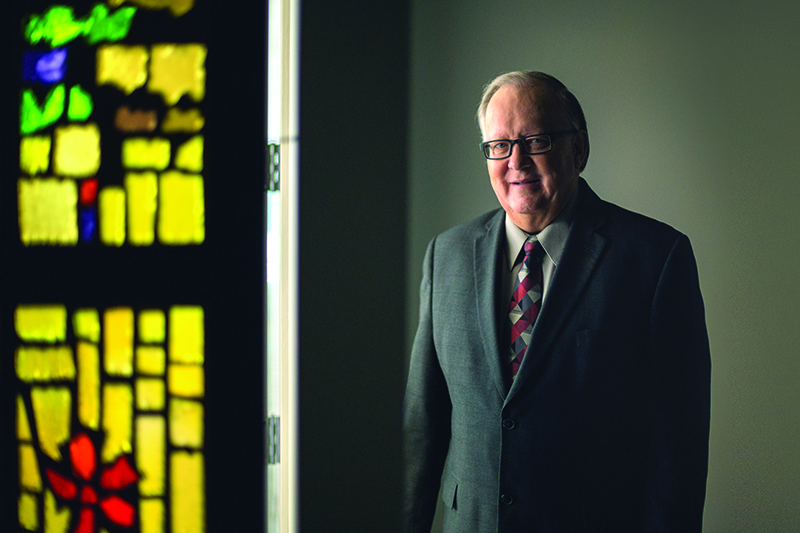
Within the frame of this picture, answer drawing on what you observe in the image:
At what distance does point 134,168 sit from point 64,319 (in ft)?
1.18

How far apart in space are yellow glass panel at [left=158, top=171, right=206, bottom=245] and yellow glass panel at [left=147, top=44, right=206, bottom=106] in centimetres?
17

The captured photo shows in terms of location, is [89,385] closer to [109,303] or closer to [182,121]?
[109,303]

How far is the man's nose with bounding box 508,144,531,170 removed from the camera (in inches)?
46.6

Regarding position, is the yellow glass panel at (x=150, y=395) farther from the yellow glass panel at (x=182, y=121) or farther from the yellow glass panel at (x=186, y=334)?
the yellow glass panel at (x=182, y=121)

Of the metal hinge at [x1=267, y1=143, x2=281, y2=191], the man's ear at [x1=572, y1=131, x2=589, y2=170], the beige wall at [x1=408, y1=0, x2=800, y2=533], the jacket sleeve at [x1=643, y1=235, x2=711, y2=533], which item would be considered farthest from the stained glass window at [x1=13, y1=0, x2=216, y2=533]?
the beige wall at [x1=408, y1=0, x2=800, y2=533]

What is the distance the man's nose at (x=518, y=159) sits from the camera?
1184 mm

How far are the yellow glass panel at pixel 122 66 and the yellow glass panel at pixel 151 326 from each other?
0.48 metres

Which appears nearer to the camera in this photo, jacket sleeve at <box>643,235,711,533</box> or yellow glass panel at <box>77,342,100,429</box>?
jacket sleeve at <box>643,235,711,533</box>

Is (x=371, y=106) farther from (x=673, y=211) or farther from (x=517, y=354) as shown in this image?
(x=673, y=211)

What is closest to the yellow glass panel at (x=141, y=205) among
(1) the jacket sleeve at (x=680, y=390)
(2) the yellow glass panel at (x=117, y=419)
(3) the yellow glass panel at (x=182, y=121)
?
(3) the yellow glass panel at (x=182, y=121)

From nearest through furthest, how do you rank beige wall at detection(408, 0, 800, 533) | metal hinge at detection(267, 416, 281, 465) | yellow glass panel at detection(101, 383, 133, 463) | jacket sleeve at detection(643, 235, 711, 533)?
jacket sleeve at detection(643, 235, 711, 533), yellow glass panel at detection(101, 383, 133, 463), beige wall at detection(408, 0, 800, 533), metal hinge at detection(267, 416, 281, 465)

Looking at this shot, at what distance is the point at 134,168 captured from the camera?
120cm

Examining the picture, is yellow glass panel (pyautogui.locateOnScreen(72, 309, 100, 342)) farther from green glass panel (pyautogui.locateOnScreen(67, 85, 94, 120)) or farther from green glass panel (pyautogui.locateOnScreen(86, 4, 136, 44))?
green glass panel (pyautogui.locateOnScreen(86, 4, 136, 44))

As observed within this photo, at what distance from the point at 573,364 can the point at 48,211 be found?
1.16 metres
